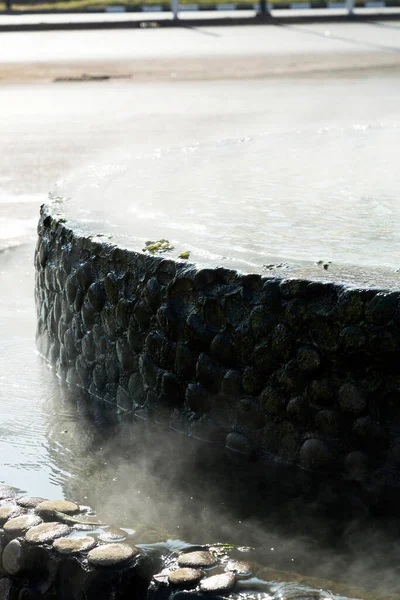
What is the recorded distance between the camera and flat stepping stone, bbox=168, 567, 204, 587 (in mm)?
2504

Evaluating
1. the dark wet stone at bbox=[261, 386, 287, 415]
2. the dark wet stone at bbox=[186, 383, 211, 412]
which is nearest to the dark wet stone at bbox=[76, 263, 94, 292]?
the dark wet stone at bbox=[186, 383, 211, 412]

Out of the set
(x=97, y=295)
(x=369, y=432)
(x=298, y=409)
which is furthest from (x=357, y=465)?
(x=97, y=295)

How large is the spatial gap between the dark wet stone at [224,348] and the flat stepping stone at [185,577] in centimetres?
88

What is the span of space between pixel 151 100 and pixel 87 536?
35.4 ft

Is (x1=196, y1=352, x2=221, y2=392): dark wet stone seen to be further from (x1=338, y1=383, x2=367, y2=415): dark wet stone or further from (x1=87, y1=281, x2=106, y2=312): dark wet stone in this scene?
(x1=87, y1=281, x2=106, y2=312): dark wet stone

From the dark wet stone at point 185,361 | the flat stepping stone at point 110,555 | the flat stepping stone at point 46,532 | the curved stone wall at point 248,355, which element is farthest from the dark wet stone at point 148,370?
the flat stepping stone at point 110,555

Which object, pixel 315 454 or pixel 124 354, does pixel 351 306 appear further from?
pixel 124 354

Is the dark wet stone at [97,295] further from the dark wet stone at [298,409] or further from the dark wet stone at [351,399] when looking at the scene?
the dark wet stone at [351,399]

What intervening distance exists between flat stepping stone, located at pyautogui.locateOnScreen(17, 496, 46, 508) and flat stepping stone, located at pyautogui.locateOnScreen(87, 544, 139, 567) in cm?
36

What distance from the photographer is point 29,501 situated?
117 inches

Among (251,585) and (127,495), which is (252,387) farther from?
(251,585)

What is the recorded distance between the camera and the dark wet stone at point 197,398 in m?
3.41

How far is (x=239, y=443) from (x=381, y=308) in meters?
0.68

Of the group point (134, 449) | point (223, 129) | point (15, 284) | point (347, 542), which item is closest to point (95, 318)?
point (134, 449)
